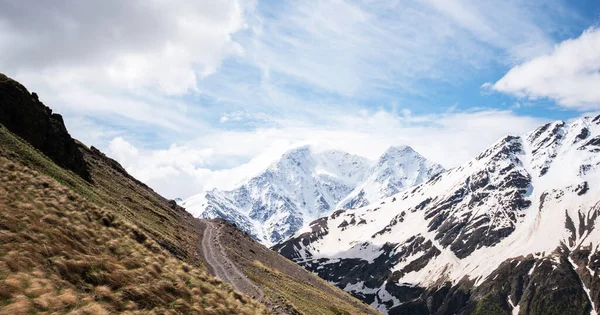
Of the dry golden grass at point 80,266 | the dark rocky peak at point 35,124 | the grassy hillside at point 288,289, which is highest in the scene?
the dark rocky peak at point 35,124

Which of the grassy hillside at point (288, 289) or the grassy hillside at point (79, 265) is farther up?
the grassy hillside at point (79, 265)

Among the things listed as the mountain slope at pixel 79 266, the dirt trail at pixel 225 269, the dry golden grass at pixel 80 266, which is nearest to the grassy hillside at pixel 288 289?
the dirt trail at pixel 225 269

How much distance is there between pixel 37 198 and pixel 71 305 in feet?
44.3

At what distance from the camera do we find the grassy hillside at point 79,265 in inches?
695

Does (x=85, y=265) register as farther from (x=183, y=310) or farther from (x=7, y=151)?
(x=7, y=151)

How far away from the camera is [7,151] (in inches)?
1519

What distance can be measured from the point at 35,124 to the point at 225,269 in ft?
125

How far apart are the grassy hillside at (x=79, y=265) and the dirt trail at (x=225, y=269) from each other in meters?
22.3

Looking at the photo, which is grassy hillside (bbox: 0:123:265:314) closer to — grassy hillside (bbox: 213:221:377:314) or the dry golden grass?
the dry golden grass

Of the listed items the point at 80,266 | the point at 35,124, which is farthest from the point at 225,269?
the point at 80,266

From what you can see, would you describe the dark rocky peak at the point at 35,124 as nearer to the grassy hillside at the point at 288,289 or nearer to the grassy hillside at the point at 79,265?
the grassy hillside at the point at 79,265

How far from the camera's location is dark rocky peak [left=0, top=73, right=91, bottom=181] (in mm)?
56938

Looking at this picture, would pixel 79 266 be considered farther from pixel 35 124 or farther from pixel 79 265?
pixel 35 124

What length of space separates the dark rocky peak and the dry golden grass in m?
30.3
